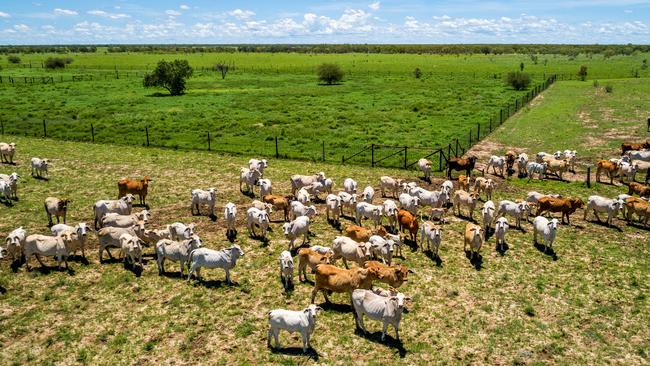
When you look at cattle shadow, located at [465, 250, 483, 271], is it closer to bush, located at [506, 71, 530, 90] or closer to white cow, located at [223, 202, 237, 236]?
white cow, located at [223, 202, 237, 236]

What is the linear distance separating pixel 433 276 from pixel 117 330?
32.9 ft

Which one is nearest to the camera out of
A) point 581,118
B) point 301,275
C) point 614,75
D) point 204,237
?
point 301,275

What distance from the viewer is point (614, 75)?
97.8 meters

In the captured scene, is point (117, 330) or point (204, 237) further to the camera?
point (204, 237)

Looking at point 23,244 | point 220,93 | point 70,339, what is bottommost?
point 70,339

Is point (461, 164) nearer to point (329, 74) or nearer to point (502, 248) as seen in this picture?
point (502, 248)

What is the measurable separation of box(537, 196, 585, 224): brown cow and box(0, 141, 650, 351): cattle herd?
43mm

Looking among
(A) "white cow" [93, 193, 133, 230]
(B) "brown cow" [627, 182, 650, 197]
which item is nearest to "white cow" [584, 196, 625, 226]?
(B) "brown cow" [627, 182, 650, 197]

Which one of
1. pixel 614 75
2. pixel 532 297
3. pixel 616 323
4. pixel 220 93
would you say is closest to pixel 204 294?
pixel 532 297

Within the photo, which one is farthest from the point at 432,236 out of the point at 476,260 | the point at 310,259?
the point at 310,259

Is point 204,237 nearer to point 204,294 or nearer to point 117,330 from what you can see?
point 204,294

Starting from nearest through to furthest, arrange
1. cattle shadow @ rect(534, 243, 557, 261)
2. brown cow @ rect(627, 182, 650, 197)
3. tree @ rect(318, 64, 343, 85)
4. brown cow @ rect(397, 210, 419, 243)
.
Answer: cattle shadow @ rect(534, 243, 557, 261)
brown cow @ rect(397, 210, 419, 243)
brown cow @ rect(627, 182, 650, 197)
tree @ rect(318, 64, 343, 85)

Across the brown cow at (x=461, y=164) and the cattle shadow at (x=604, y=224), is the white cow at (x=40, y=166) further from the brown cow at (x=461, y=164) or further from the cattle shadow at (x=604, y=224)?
the cattle shadow at (x=604, y=224)

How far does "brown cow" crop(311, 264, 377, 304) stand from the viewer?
13.9 m
